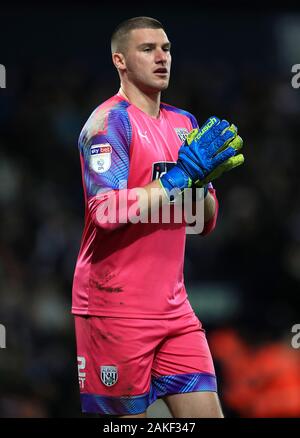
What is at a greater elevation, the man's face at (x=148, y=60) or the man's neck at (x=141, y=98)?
the man's face at (x=148, y=60)

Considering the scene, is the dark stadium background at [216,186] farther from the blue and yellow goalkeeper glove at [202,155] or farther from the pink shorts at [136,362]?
the blue and yellow goalkeeper glove at [202,155]

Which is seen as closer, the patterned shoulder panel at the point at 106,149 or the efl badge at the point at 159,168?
the patterned shoulder panel at the point at 106,149

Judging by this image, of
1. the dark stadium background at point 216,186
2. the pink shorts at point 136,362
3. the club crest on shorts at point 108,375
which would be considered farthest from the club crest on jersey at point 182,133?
the dark stadium background at point 216,186

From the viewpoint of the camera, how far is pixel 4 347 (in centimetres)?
750

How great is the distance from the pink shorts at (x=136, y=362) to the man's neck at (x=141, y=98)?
942mm

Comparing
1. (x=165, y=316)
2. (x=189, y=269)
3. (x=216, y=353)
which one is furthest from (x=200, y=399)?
(x=189, y=269)

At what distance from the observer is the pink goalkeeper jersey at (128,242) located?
4.15 meters

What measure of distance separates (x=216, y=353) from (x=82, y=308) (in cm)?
354

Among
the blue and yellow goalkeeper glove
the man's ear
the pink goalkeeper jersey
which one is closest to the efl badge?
the pink goalkeeper jersey

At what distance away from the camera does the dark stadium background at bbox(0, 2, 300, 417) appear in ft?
24.6

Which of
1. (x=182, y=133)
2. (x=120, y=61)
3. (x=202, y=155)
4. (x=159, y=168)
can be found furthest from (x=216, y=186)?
(x=202, y=155)

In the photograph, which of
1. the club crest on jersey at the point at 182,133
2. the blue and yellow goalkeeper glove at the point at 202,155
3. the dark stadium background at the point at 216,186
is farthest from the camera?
the dark stadium background at the point at 216,186

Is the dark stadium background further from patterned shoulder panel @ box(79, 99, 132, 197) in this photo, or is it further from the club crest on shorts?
patterned shoulder panel @ box(79, 99, 132, 197)

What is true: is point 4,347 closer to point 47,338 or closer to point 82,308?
point 47,338
